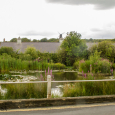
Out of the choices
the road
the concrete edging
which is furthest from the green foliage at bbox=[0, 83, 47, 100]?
the road

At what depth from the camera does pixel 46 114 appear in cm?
539

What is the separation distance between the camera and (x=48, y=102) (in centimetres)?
624

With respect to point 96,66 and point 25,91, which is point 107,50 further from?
point 25,91

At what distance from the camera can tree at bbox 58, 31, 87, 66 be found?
35219mm

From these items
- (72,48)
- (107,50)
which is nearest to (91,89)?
→ (72,48)

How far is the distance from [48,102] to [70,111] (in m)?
0.97

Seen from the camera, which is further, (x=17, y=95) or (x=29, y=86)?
(x=29, y=86)

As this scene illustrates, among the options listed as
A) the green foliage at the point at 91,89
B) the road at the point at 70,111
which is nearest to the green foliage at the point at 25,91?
the green foliage at the point at 91,89

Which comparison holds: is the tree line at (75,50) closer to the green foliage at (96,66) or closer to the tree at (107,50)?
the tree at (107,50)

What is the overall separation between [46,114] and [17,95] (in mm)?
2160

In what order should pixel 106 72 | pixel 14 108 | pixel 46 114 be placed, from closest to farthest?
pixel 46 114
pixel 14 108
pixel 106 72

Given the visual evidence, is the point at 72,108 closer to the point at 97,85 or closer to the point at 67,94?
the point at 67,94

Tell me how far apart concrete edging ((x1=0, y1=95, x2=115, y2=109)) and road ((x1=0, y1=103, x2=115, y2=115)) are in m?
0.29

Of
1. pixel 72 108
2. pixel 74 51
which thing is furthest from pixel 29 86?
pixel 74 51
